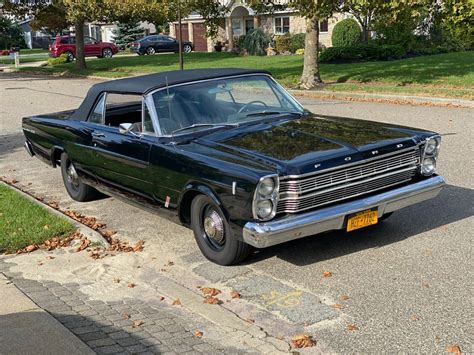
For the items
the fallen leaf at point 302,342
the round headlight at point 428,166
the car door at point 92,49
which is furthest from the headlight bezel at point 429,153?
the car door at point 92,49

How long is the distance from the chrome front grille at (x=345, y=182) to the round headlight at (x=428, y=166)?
0.09 meters

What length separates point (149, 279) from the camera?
5.52 m

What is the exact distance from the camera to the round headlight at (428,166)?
5.91 metres

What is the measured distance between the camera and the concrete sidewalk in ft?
13.5

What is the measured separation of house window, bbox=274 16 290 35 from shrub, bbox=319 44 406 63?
16518 mm

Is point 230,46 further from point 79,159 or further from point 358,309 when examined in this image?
point 358,309

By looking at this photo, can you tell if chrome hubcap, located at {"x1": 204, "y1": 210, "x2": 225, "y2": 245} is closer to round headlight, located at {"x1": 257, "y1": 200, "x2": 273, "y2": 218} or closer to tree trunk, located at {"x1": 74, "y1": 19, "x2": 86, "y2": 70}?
round headlight, located at {"x1": 257, "y1": 200, "x2": 273, "y2": 218}

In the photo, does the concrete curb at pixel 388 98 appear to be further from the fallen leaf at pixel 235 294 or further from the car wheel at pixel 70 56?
the car wheel at pixel 70 56

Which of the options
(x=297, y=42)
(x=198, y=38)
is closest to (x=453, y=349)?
(x=297, y=42)

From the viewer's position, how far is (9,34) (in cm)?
6531

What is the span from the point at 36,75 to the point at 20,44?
35.0 meters

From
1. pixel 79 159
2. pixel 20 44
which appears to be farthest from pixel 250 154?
pixel 20 44

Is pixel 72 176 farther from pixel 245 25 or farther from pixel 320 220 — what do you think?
pixel 245 25

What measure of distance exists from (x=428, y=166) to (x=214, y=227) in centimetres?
209
